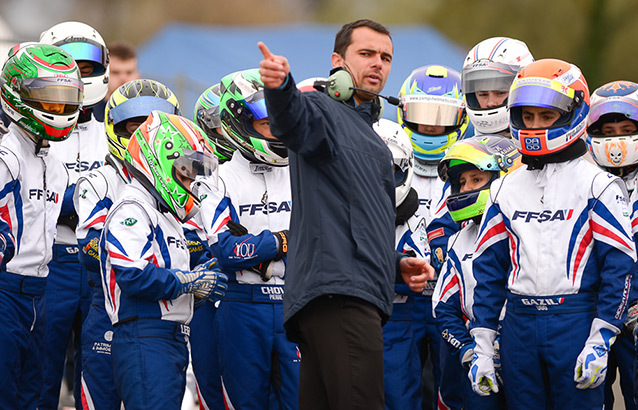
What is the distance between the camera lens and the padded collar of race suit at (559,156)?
6070mm

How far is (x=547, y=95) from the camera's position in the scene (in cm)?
612

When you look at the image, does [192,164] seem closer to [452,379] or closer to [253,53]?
[452,379]

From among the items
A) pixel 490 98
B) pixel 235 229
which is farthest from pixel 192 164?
pixel 490 98

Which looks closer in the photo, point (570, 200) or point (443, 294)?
point (570, 200)

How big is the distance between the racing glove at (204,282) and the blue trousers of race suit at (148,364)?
0.76 ft

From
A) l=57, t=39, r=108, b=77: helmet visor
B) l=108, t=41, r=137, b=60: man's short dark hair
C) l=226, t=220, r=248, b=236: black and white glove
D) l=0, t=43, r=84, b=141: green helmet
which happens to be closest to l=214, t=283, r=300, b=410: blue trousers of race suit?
l=226, t=220, r=248, b=236: black and white glove

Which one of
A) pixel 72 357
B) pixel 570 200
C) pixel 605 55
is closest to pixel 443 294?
pixel 570 200

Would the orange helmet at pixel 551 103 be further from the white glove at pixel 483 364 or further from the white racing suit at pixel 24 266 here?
the white racing suit at pixel 24 266

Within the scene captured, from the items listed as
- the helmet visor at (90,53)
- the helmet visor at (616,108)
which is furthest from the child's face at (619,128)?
the helmet visor at (90,53)

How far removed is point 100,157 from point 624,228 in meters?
3.98

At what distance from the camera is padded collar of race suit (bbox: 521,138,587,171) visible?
239 inches

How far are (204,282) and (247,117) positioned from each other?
4.36 feet

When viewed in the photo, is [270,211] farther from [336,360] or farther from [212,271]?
[336,360]

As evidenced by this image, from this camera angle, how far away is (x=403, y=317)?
22.9 ft
